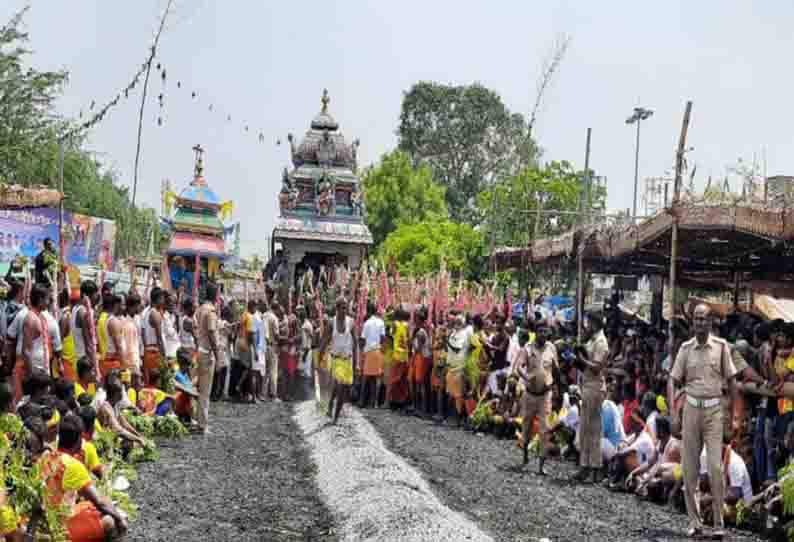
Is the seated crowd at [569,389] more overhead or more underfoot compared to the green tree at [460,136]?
more underfoot

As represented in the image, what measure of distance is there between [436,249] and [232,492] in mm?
39860

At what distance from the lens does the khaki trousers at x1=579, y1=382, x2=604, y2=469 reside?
522 inches

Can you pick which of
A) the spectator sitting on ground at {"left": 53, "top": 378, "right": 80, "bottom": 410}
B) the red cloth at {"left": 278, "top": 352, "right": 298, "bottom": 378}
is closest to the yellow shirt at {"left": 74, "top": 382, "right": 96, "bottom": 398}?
the spectator sitting on ground at {"left": 53, "top": 378, "right": 80, "bottom": 410}

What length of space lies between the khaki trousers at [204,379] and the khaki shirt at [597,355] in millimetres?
4731

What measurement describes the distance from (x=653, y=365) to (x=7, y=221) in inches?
577

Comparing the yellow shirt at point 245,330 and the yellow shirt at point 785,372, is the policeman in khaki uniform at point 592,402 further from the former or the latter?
the yellow shirt at point 245,330

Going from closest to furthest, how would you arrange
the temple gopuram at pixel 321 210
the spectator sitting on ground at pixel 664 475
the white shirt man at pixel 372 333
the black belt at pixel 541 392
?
1. the spectator sitting on ground at pixel 664 475
2. the black belt at pixel 541 392
3. the white shirt man at pixel 372 333
4. the temple gopuram at pixel 321 210

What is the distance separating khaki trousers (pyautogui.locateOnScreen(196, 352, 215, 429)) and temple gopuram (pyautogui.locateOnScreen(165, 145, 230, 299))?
22305mm

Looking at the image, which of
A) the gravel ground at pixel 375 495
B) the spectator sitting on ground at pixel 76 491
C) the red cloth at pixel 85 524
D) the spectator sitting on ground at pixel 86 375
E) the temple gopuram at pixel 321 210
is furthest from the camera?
the temple gopuram at pixel 321 210

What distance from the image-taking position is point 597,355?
1320 cm

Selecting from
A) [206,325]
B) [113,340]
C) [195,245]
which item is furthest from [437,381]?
[195,245]

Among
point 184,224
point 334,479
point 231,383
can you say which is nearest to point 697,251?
point 231,383

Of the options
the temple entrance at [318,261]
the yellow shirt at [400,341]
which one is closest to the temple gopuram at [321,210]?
the temple entrance at [318,261]

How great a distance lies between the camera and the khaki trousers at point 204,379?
1459cm
